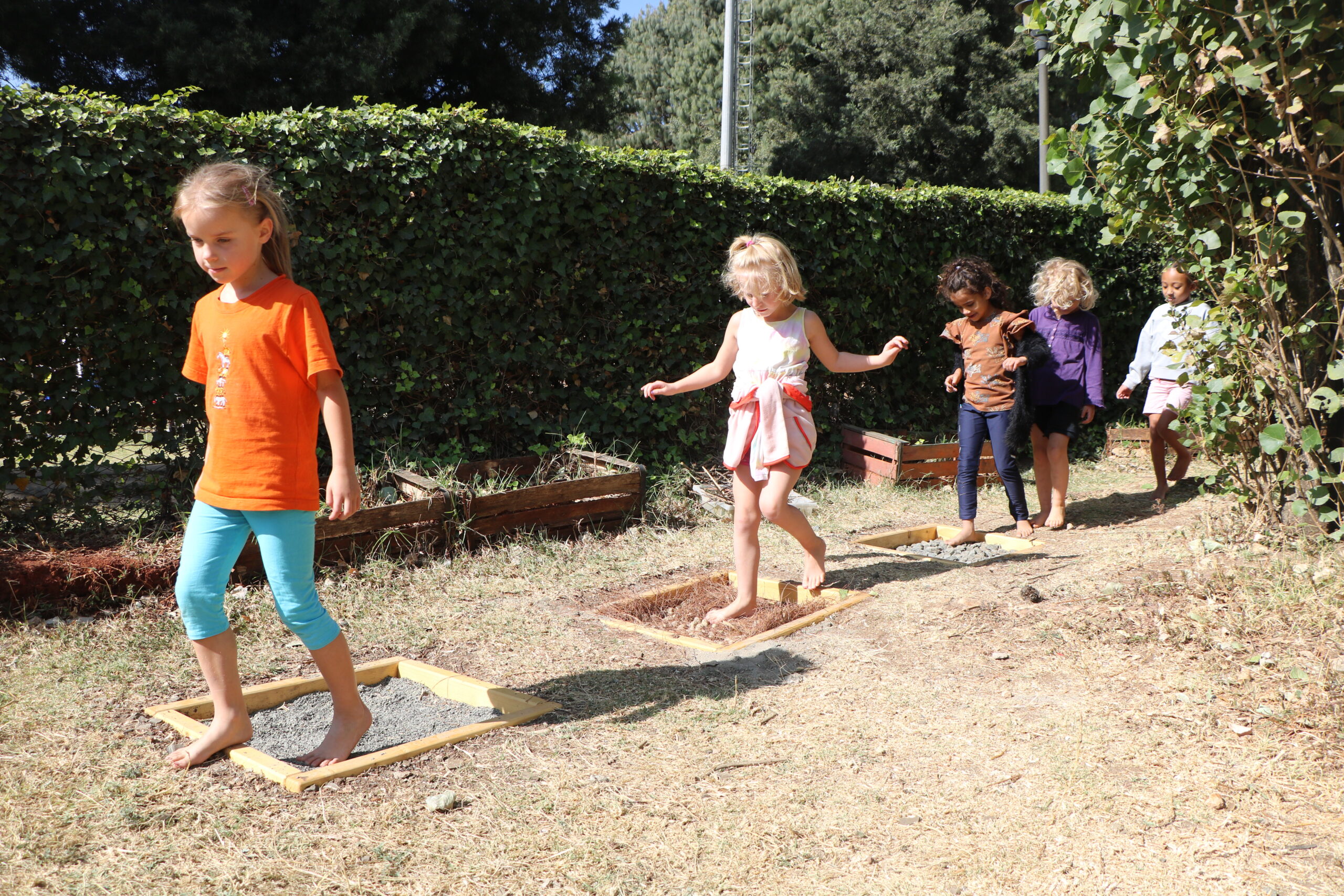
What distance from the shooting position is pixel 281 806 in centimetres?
283

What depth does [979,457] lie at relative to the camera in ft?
20.8

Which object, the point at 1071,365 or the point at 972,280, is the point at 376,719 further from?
the point at 1071,365

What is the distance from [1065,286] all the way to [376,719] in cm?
533

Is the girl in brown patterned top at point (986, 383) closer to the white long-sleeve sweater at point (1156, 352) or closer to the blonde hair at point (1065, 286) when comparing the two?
the blonde hair at point (1065, 286)

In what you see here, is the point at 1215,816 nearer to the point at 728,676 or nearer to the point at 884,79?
the point at 728,676

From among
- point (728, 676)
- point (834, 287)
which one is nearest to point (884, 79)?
point (834, 287)

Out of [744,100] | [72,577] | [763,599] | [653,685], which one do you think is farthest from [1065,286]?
[744,100]

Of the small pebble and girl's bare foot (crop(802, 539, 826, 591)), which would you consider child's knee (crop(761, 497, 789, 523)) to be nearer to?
girl's bare foot (crop(802, 539, 826, 591))

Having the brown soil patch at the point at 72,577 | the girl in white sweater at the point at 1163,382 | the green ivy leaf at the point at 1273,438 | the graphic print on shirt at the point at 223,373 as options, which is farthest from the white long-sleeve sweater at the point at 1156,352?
the brown soil patch at the point at 72,577

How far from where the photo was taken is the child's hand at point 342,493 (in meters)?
3.00

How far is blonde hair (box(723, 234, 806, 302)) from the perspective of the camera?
14.8 ft

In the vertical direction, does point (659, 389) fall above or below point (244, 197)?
below

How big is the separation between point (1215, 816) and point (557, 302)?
16.8 ft

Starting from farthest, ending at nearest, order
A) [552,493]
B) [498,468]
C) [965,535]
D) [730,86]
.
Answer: [730,86], [498,468], [965,535], [552,493]
